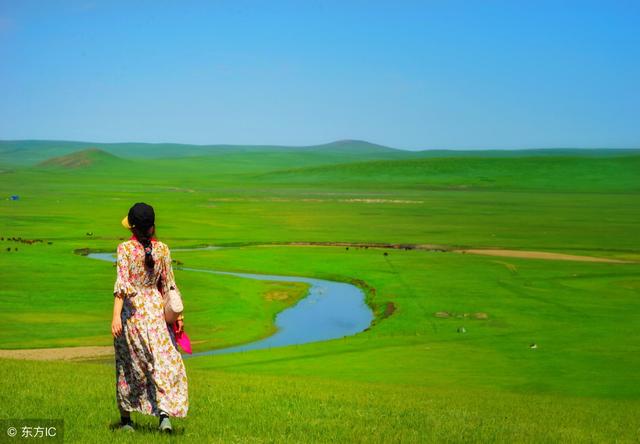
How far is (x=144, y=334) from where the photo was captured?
9875mm

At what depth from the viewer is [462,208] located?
106 m

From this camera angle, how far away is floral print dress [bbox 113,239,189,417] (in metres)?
9.87

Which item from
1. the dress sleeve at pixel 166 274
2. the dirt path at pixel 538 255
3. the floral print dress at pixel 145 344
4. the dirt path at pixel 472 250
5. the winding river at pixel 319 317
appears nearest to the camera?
the floral print dress at pixel 145 344

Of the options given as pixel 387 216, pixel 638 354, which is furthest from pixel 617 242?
pixel 638 354

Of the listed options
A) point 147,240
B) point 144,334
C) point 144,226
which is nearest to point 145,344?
point 144,334

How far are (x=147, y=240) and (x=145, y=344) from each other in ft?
3.74

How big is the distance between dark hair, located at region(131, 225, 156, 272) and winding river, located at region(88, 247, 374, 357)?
16.9 metres

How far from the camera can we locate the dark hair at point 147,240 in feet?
32.5

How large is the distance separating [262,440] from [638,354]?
16.8m

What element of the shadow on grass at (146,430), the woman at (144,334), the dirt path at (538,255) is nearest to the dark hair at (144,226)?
the woman at (144,334)

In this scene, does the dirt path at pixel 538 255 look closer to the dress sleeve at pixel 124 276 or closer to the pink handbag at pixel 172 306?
the pink handbag at pixel 172 306

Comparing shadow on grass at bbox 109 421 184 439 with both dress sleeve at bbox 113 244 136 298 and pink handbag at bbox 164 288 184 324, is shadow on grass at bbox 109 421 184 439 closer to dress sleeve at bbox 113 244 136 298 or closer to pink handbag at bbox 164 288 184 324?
pink handbag at bbox 164 288 184 324

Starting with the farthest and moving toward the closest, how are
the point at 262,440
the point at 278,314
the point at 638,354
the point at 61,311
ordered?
the point at 278,314 < the point at 61,311 < the point at 638,354 < the point at 262,440

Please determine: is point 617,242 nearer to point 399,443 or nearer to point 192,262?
point 192,262
